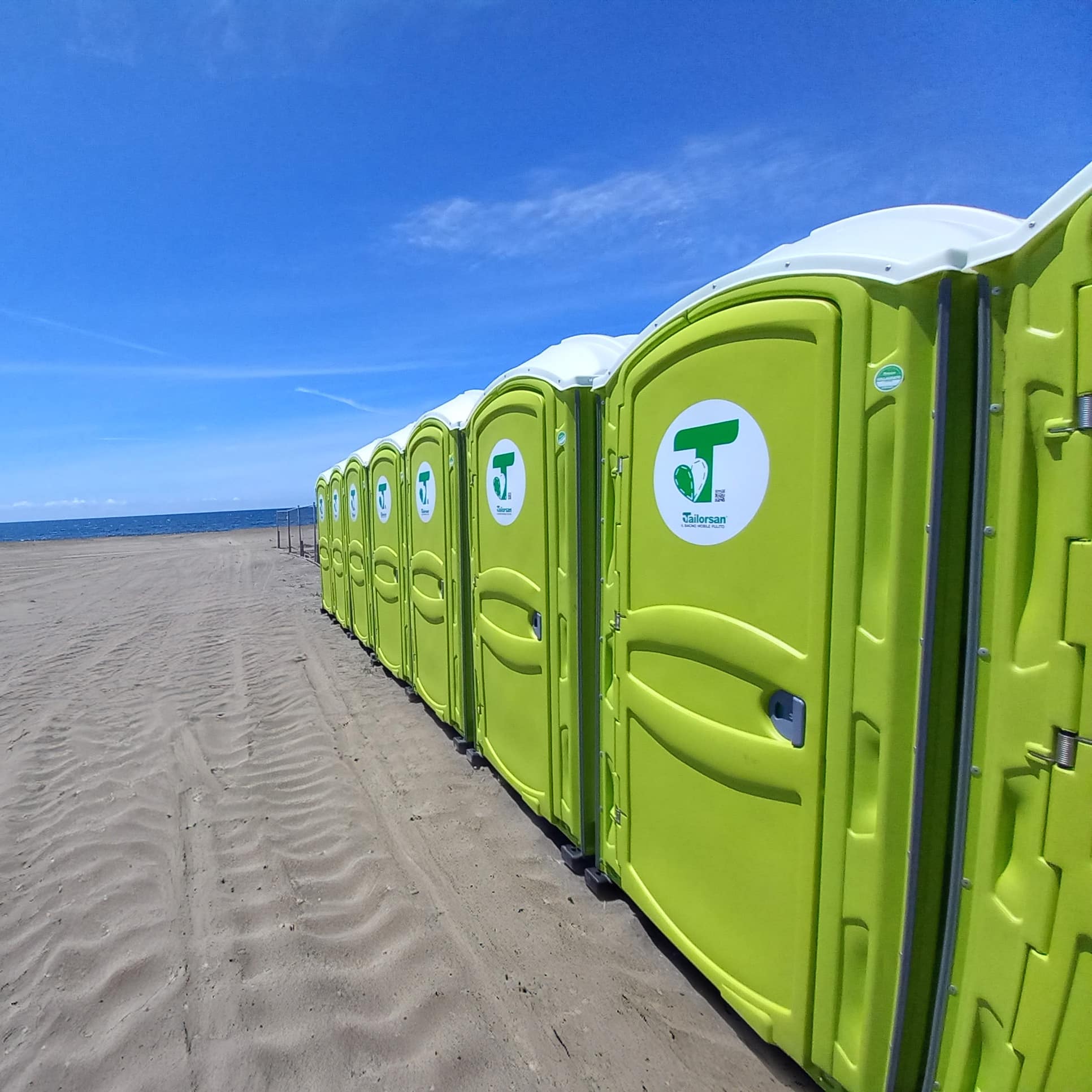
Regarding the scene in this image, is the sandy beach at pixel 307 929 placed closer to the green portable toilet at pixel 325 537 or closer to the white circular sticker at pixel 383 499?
the white circular sticker at pixel 383 499

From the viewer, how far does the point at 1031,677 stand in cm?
133

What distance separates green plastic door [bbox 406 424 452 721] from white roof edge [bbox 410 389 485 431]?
8 centimetres

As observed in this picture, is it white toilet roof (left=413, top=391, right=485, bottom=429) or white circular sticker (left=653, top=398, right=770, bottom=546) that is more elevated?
white toilet roof (left=413, top=391, right=485, bottom=429)

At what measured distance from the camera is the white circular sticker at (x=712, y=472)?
1.88 meters

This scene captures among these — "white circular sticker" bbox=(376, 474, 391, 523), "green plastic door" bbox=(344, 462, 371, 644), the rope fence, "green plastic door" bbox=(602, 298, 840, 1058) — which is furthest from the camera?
the rope fence

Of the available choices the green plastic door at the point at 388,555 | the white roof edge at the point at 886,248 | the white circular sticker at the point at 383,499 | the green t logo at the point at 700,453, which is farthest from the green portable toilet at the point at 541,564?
the white circular sticker at the point at 383,499

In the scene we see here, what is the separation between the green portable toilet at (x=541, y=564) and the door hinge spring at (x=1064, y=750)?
73.0 inches

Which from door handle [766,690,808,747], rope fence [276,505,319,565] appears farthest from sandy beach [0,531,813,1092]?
rope fence [276,505,319,565]

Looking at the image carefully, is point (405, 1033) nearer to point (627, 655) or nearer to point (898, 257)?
point (627, 655)

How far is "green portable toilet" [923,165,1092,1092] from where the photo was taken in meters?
1.24

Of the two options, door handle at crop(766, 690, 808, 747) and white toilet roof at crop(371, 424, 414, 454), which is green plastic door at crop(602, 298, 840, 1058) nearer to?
door handle at crop(766, 690, 808, 747)

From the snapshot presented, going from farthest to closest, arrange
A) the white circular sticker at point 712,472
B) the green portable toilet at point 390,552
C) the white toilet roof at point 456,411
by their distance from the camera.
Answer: the green portable toilet at point 390,552 < the white toilet roof at point 456,411 < the white circular sticker at point 712,472

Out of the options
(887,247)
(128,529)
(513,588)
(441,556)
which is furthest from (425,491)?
(128,529)

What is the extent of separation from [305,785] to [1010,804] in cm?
392
